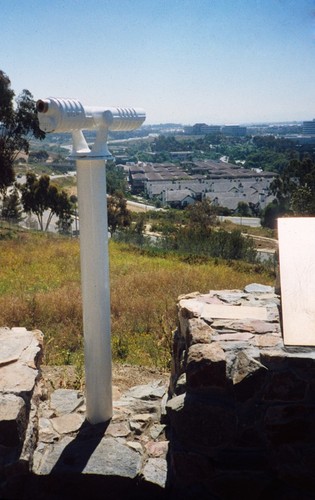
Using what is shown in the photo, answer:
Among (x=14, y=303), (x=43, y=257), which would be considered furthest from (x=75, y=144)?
(x=43, y=257)

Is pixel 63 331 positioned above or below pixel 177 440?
below

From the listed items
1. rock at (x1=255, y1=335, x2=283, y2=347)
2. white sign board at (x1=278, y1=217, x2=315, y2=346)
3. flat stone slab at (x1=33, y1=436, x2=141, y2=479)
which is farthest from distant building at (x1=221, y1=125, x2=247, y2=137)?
flat stone slab at (x1=33, y1=436, x2=141, y2=479)

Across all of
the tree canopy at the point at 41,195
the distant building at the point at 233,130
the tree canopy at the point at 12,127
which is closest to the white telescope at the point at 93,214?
the tree canopy at the point at 12,127

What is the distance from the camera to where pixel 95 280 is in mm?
3014

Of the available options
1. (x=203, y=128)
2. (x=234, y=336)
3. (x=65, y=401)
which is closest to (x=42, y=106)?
(x=234, y=336)

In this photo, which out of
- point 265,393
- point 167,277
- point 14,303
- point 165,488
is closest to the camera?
point 265,393

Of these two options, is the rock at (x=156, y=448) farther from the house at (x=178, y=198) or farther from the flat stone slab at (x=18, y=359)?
the house at (x=178, y=198)

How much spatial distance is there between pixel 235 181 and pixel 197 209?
20.6m

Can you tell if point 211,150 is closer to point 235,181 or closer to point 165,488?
point 235,181

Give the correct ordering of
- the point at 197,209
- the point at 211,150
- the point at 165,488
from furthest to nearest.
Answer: the point at 211,150, the point at 197,209, the point at 165,488

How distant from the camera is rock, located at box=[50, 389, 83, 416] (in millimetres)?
3495

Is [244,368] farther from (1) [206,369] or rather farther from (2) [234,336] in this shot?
(2) [234,336]

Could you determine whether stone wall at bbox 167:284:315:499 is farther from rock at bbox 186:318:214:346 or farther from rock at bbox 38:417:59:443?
rock at bbox 38:417:59:443

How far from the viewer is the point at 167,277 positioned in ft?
26.8
